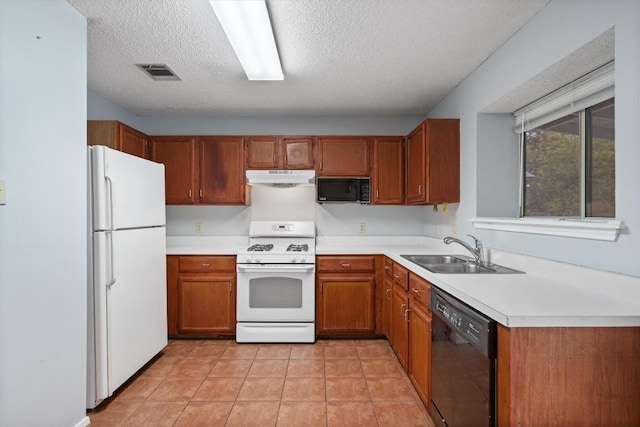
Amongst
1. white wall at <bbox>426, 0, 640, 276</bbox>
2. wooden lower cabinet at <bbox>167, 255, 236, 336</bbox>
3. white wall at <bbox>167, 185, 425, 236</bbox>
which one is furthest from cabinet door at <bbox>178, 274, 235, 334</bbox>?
white wall at <bbox>426, 0, 640, 276</bbox>

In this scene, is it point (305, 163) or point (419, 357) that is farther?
point (305, 163)

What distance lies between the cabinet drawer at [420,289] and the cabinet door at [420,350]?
0.17 feet

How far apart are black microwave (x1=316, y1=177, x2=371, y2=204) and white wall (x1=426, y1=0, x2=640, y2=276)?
1095 mm

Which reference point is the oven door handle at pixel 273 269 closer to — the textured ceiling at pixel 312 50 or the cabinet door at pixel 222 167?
the cabinet door at pixel 222 167

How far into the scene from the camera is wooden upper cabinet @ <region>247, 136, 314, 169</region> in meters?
3.60

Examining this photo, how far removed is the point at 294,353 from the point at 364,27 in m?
2.61

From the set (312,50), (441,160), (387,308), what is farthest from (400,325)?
(312,50)

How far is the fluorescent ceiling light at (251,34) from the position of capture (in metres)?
1.65

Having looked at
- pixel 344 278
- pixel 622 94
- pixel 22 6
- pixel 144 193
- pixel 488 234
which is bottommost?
pixel 344 278

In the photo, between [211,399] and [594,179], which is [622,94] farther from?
[211,399]

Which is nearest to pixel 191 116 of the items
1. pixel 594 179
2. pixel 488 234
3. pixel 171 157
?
pixel 171 157

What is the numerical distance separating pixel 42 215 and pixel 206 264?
5.77ft

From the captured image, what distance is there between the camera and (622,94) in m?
1.38

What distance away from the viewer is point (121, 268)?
2.27 m
